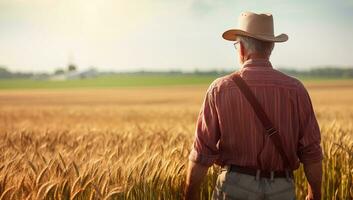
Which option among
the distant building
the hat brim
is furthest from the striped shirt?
the distant building

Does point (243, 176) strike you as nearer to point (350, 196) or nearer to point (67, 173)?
point (67, 173)

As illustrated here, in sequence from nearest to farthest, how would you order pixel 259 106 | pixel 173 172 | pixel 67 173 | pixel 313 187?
pixel 259 106, pixel 313 187, pixel 67 173, pixel 173 172

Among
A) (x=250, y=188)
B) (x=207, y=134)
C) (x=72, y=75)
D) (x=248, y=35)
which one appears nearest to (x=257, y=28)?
(x=248, y=35)

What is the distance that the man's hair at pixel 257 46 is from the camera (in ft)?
10.7

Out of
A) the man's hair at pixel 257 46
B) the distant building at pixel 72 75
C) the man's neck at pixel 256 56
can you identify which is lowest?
the distant building at pixel 72 75

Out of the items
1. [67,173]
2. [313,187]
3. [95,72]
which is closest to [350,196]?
[313,187]

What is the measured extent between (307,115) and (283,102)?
175 millimetres

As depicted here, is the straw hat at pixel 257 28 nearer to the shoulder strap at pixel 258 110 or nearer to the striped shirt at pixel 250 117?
the striped shirt at pixel 250 117

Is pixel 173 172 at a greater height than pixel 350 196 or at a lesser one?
greater

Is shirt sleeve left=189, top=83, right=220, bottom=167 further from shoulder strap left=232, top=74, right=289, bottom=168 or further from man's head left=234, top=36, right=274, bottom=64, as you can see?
man's head left=234, top=36, right=274, bottom=64

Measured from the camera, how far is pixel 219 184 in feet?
10.9

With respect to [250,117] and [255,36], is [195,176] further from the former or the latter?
[255,36]

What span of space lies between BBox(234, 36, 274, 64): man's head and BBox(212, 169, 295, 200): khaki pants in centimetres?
65

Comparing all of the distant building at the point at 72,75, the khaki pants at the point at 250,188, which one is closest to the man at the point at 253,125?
the khaki pants at the point at 250,188
